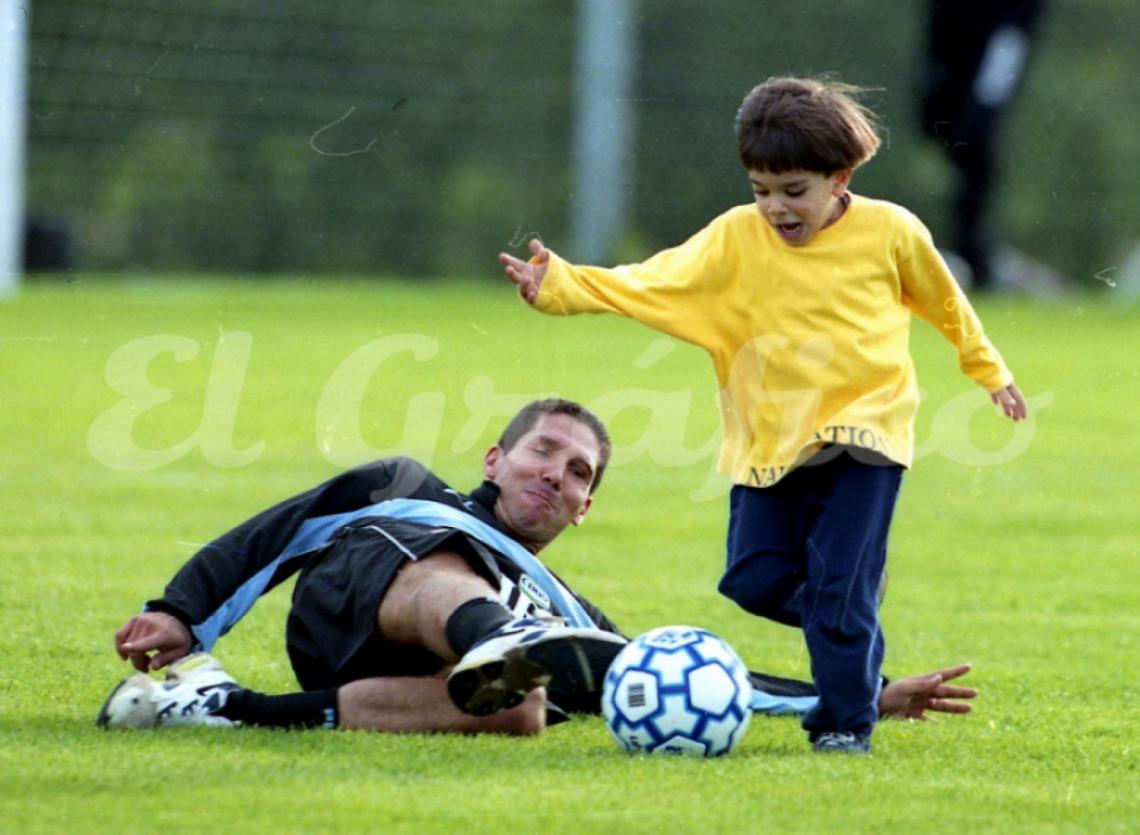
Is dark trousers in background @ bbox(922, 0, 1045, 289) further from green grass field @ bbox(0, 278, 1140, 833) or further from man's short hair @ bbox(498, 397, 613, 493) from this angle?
man's short hair @ bbox(498, 397, 613, 493)

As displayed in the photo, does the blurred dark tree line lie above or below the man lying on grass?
above

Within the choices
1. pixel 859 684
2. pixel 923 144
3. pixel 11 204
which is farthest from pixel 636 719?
pixel 923 144

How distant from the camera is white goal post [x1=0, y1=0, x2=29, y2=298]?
18422 mm

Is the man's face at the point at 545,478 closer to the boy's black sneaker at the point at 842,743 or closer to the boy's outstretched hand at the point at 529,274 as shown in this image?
the boy's outstretched hand at the point at 529,274

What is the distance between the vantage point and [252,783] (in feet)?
12.8

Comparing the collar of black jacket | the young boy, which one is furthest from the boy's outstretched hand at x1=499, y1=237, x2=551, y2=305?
the collar of black jacket

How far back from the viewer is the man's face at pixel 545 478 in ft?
17.1

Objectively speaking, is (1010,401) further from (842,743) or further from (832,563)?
(842,743)

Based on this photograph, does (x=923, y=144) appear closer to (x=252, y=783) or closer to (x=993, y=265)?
(x=993, y=265)

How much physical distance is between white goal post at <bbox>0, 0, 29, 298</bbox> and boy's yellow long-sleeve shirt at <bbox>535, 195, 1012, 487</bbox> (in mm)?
13863

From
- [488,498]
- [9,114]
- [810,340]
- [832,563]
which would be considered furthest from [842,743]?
[9,114]

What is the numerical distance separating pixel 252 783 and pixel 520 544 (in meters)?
1.50

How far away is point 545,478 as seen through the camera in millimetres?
5207

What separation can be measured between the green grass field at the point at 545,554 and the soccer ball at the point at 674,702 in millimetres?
75
